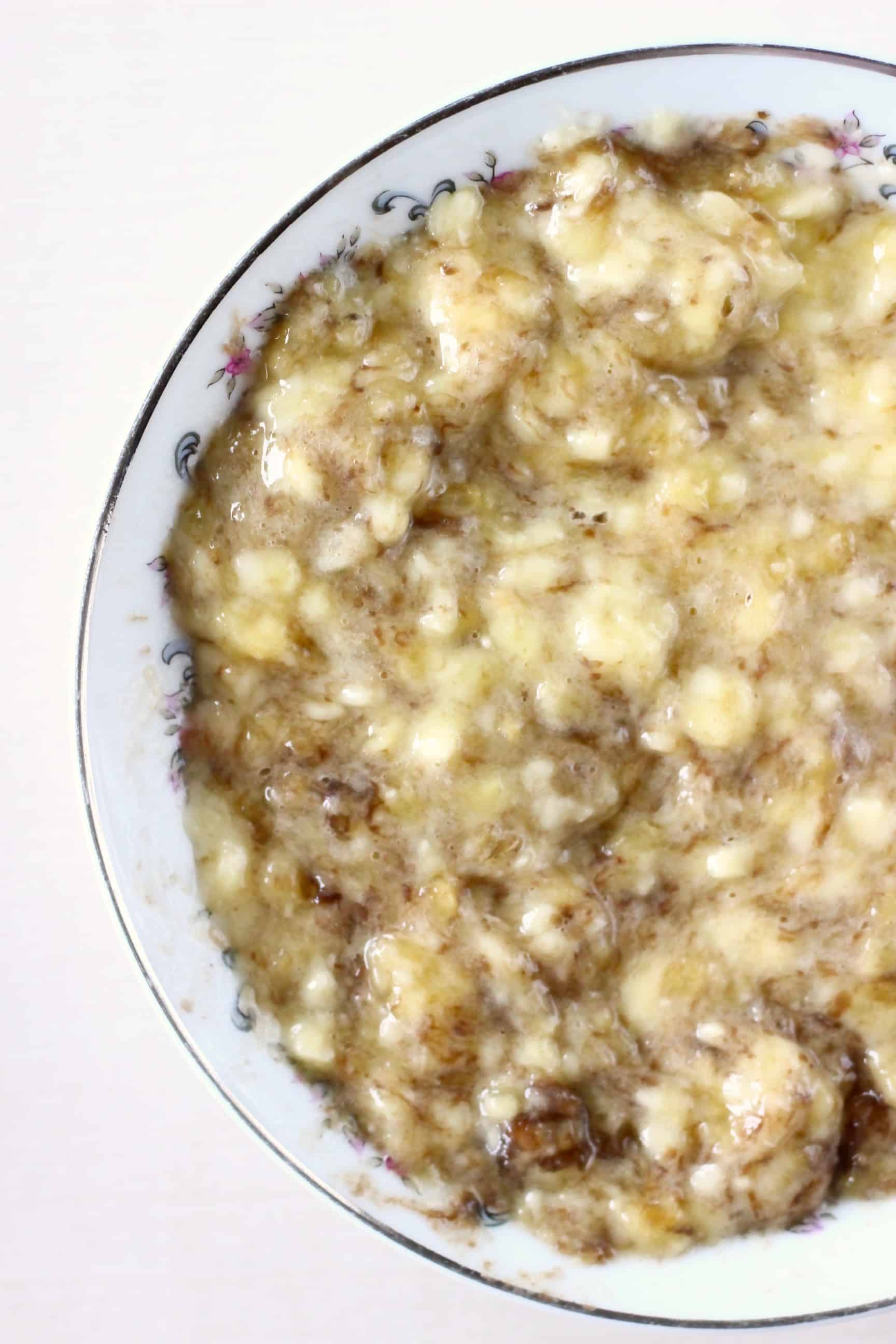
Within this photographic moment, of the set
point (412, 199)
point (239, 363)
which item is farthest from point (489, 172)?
point (239, 363)

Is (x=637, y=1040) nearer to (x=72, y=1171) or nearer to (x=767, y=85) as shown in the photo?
(x=72, y=1171)

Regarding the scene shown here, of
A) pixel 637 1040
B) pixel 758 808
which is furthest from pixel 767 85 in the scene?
pixel 637 1040

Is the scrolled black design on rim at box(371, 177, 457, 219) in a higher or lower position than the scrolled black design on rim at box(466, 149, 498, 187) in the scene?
lower

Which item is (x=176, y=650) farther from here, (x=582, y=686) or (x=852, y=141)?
(x=852, y=141)

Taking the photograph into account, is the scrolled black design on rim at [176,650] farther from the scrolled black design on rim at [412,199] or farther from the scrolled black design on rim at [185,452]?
the scrolled black design on rim at [412,199]

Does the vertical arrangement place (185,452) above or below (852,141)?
below

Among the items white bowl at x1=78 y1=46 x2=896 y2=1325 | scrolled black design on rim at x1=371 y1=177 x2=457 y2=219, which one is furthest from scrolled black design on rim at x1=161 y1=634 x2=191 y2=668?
scrolled black design on rim at x1=371 y1=177 x2=457 y2=219

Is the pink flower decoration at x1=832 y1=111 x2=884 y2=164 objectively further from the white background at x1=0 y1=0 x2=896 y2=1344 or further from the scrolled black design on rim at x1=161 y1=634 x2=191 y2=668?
the scrolled black design on rim at x1=161 y1=634 x2=191 y2=668
